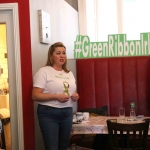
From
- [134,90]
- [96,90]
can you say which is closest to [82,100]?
[96,90]

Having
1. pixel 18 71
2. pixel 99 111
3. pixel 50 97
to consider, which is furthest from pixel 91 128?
pixel 99 111

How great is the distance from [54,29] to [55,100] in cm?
150

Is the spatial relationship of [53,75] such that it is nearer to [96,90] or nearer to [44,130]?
[44,130]

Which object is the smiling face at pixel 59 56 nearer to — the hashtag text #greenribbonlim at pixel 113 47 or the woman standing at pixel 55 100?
the woman standing at pixel 55 100

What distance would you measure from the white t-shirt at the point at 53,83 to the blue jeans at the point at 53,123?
60 mm

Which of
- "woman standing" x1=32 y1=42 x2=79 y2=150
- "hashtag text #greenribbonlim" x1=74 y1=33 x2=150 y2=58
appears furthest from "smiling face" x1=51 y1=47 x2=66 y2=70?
"hashtag text #greenribbonlim" x1=74 y1=33 x2=150 y2=58

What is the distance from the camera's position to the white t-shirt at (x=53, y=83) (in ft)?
9.90

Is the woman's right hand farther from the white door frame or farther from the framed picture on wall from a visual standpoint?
the framed picture on wall

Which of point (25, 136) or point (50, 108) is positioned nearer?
point (50, 108)

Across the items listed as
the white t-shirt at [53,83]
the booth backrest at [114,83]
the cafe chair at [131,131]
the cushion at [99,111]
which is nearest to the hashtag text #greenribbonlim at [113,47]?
the booth backrest at [114,83]

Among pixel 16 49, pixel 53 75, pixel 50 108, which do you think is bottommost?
pixel 50 108

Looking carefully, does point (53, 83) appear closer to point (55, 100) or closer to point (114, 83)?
point (55, 100)

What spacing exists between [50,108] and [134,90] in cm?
209

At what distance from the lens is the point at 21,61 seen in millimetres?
3275
